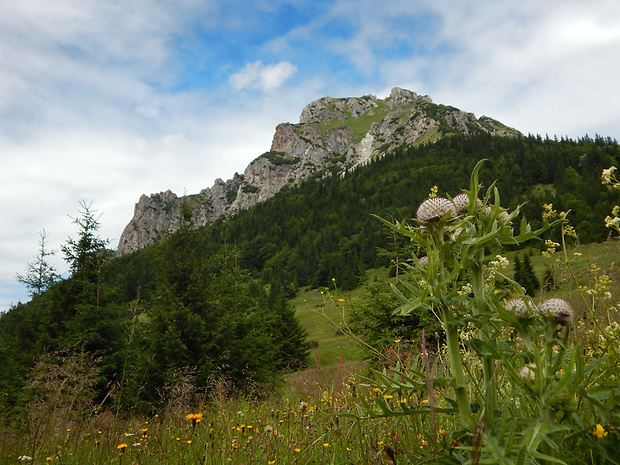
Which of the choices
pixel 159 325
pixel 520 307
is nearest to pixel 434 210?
pixel 520 307

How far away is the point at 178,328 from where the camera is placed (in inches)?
505

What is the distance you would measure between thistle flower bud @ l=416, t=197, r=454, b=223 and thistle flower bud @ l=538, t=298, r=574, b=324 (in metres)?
0.61

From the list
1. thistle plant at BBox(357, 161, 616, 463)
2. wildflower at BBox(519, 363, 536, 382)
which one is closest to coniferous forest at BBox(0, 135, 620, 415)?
thistle plant at BBox(357, 161, 616, 463)

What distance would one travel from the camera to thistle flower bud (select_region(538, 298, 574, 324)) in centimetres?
154

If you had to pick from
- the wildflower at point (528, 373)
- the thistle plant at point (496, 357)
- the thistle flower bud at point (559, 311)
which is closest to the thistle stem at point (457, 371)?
the thistle plant at point (496, 357)

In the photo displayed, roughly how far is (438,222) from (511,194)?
10835 cm

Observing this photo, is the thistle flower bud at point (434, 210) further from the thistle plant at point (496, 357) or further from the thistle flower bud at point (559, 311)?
the thistle flower bud at point (559, 311)

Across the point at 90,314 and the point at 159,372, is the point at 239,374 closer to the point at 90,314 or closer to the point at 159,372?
the point at 159,372

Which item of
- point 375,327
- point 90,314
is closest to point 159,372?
point 90,314

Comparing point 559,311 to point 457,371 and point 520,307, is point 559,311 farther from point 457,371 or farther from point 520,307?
point 457,371

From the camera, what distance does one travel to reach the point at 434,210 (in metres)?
1.90

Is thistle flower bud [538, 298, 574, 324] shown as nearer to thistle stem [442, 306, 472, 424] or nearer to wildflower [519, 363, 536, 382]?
wildflower [519, 363, 536, 382]

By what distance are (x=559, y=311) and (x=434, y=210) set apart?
0.70m

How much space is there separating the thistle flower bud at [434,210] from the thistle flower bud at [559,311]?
608 millimetres
